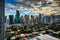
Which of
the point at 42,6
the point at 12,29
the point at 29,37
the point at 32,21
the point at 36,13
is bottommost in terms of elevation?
the point at 29,37

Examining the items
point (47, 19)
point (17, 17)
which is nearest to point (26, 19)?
point (17, 17)

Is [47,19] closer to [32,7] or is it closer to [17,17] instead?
[32,7]

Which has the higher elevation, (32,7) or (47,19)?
(32,7)

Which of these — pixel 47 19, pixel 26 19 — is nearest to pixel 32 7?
pixel 26 19

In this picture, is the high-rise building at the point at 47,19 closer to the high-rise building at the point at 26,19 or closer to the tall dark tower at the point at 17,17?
the high-rise building at the point at 26,19

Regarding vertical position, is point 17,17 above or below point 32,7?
below

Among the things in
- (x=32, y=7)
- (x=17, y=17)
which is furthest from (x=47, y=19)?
(x=17, y=17)

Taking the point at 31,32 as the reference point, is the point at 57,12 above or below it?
above

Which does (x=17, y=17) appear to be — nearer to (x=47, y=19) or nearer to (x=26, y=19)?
(x=26, y=19)

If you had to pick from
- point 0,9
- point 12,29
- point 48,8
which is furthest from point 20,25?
point 48,8

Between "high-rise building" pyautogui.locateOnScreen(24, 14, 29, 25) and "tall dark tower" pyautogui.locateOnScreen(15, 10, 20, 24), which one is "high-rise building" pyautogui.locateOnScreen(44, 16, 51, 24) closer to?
"high-rise building" pyautogui.locateOnScreen(24, 14, 29, 25)

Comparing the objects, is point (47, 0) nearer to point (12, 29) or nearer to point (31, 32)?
point (31, 32)
